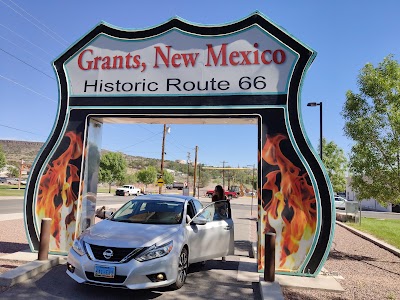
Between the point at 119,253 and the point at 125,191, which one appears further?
the point at 125,191

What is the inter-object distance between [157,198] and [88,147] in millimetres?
2389

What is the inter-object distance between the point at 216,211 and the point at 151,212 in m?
1.57

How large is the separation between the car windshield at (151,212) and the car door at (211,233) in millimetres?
367

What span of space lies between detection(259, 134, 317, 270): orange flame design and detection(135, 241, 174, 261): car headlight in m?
2.51

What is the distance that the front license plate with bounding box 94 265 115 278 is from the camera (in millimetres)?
4836

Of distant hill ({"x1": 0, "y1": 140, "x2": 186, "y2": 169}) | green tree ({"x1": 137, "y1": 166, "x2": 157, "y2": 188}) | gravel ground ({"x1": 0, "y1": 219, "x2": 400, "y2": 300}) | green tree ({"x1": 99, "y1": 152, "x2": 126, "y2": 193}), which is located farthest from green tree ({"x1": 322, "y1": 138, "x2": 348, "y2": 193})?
distant hill ({"x1": 0, "y1": 140, "x2": 186, "y2": 169})

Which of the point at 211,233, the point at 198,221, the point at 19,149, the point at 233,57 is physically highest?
the point at 19,149

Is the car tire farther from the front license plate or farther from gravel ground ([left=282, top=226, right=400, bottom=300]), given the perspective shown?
gravel ground ([left=282, top=226, right=400, bottom=300])

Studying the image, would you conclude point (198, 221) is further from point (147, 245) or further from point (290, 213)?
point (290, 213)

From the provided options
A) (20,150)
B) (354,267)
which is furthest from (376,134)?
(20,150)

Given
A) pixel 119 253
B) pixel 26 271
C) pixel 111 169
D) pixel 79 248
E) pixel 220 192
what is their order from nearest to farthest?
pixel 119 253, pixel 79 248, pixel 26 271, pixel 220 192, pixel 111 169

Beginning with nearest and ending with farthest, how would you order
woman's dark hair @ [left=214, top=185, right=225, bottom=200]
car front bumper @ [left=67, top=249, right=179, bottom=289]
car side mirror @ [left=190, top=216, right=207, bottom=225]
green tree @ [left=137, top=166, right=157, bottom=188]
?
1. car front bumper @ [left=67, top=249, right=179, bottom=289]
2. car side mirror @ [left=190, top=216, right=207, bottom=225]
3. woman's dark hair @ [left=214, top=185, right=225, bottom=200]
4. green tree @ [left=137, top=166, right=157, bottom=188]

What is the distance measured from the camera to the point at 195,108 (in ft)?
24.9

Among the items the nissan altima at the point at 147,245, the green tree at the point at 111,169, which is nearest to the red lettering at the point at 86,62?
the nissan altima at the point at 147,245
